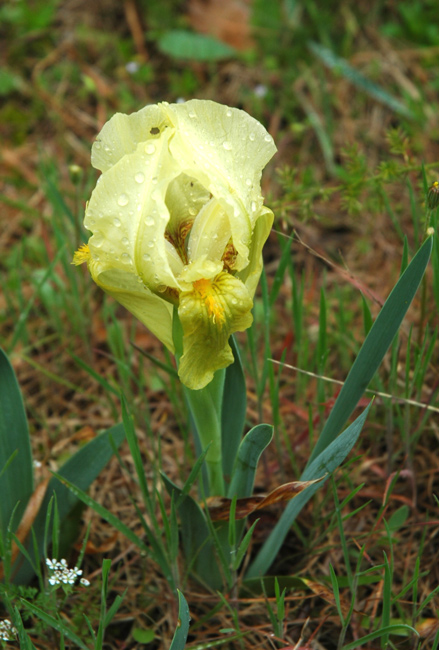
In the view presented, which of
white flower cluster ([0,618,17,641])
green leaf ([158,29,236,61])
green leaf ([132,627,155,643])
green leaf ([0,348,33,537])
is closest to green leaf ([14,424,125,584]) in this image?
green leaf ([0,348,33,537])

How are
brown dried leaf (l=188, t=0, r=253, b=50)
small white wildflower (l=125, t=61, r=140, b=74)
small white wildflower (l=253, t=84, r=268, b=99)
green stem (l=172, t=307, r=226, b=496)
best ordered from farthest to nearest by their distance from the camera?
brown dried leaf (l=188, t=0, r=253, b=50), small white wildflower (l=125, t=61, r=140, b=74), small white wildflower (l=253, t=84, r=268, b=99), green stem (l=172, t=307, r=226, b=496)

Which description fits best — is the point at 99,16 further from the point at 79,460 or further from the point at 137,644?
the point at 137,644

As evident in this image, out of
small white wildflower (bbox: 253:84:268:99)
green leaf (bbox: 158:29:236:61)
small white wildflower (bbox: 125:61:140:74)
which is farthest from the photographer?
green leaf (bbox: 158:29:236:61)

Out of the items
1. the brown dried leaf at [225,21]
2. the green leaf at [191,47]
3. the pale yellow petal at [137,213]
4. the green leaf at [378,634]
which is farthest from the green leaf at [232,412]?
the brown dried leaf at [225,21]

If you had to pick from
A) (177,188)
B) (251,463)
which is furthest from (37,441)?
(177,188)

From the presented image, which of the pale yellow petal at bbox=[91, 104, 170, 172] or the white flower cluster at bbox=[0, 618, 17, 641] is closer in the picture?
the pale yellow petal at bbox=[91, 104, 170, 172]

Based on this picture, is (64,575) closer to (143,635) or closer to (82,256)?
(143,635)

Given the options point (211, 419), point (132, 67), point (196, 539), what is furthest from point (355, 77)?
point (196, 539)

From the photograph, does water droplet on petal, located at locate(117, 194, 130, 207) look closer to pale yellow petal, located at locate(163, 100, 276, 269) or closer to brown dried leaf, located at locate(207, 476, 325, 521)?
pale yellow petal, located at locate(163, 100, 276, 269)
